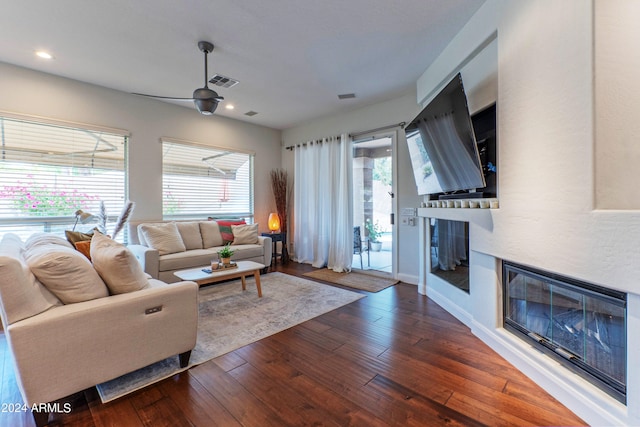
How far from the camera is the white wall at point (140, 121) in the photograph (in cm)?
325

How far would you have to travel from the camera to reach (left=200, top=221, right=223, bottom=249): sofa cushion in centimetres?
444

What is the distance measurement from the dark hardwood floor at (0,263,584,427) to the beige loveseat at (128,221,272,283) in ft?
4.73

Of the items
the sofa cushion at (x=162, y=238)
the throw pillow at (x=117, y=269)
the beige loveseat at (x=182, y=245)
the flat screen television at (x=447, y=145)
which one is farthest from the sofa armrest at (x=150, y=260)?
the flat screen television at (x=447, y=145)

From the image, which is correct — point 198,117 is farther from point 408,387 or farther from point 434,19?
point 408,387

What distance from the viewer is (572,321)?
167 cm

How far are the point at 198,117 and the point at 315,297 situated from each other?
12.0 ft

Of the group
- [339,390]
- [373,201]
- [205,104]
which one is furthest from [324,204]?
[339,390]

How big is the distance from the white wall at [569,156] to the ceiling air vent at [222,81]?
9.51ft

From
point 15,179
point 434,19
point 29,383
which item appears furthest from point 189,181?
point 434,19

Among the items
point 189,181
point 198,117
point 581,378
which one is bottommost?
point 581,378

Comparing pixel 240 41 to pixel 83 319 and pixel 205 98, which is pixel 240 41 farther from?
pixel 83 319

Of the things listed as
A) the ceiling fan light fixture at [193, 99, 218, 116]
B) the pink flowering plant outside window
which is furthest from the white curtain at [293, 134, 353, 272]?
the pink flowering plant outside window

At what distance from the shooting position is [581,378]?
1539 millimetres

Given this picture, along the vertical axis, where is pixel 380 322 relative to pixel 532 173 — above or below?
below
